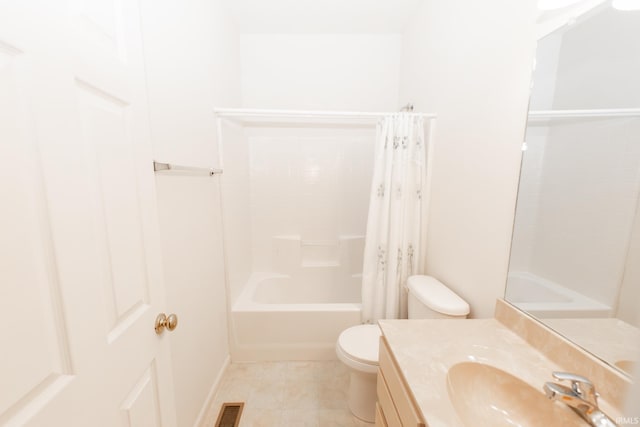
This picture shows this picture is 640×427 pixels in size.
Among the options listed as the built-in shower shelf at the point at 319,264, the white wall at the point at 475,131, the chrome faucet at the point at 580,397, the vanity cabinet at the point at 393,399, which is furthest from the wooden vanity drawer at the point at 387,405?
the built-in shower shelf at the point at 319,264

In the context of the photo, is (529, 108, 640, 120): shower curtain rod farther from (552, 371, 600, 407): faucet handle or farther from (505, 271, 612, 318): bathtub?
(552, 371, 600, 407): faucet handle

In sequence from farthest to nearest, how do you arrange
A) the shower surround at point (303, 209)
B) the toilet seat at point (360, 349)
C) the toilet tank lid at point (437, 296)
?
the shower surround at point (303, 209) → the toilet seat at point (360, 349) → the toilet tank lid at point (437, 296)

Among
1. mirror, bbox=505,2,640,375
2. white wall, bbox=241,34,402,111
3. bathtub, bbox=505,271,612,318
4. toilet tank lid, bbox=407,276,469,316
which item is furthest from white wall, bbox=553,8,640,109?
white wall, bbox=241,34,402,111

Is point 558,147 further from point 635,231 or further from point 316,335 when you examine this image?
point 316,335

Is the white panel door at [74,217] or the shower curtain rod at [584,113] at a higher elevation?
the shower curtain rod at [584,113]

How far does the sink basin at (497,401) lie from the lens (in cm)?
69

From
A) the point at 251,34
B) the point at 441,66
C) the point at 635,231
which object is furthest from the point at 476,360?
the point at 251,34

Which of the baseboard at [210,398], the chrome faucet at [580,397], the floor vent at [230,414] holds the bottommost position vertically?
the floor vent at [230,414]

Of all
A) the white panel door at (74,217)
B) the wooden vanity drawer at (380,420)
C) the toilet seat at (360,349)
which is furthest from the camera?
the toilet seat at (360,349)

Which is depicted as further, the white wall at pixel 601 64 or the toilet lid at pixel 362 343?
the toilet lid at pixel 362 343

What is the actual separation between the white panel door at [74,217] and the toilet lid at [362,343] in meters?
0.95

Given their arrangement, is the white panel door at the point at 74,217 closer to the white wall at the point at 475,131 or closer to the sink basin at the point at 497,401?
the sink basin at the point at 497,401

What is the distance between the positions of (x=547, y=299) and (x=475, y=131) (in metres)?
0.80

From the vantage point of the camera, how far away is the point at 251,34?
2.28 m
